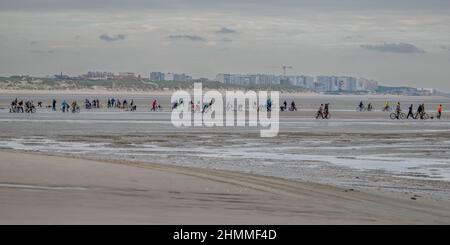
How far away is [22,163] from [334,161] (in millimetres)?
10685

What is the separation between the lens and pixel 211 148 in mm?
29750

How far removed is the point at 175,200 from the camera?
12383 mm

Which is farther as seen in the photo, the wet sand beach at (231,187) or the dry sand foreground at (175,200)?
the wet sand beach at (231,187)

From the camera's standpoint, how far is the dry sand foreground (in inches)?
414

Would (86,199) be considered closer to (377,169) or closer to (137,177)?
(137,177)

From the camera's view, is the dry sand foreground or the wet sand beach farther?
the wet sand beach

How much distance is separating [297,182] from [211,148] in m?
13.4

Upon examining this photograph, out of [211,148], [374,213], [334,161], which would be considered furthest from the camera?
[211,148]

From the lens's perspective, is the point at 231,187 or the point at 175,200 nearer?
the point at 175,200

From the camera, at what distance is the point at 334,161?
24156 millimetres

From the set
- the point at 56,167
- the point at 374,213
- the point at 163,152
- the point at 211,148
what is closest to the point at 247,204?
the point at 374,213

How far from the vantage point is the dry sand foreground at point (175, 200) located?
10.5m
